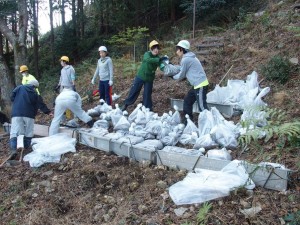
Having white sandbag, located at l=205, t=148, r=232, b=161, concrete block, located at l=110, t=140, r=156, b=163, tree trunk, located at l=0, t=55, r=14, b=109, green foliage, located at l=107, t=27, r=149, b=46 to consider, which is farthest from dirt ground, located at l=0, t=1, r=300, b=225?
green foliage, located at l=107, t=27, r=149, b=46

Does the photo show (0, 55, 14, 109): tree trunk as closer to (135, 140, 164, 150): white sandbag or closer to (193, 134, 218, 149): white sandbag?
(135, 140, 164, 150): white sandbag

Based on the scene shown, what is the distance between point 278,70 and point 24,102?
561cm

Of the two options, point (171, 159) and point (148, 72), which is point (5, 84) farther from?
point (171, 159)

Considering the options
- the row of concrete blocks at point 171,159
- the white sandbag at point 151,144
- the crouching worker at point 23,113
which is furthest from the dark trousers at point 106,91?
the white sandbag at point 151,144

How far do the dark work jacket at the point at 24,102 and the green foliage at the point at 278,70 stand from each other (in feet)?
17.4

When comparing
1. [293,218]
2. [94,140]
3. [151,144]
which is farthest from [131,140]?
[293,218]

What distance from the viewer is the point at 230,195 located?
4113 millimetres

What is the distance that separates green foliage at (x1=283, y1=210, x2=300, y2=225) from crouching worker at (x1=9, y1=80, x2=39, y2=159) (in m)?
5.12

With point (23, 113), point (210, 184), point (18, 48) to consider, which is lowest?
point (210, 184)

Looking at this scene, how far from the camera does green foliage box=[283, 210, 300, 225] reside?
3.58m

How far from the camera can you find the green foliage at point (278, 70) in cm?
795

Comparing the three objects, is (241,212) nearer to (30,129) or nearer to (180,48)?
(180,48)

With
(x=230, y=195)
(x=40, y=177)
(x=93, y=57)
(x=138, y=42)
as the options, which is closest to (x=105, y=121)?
(x=40, y=177)

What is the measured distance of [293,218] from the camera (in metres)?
3.65
